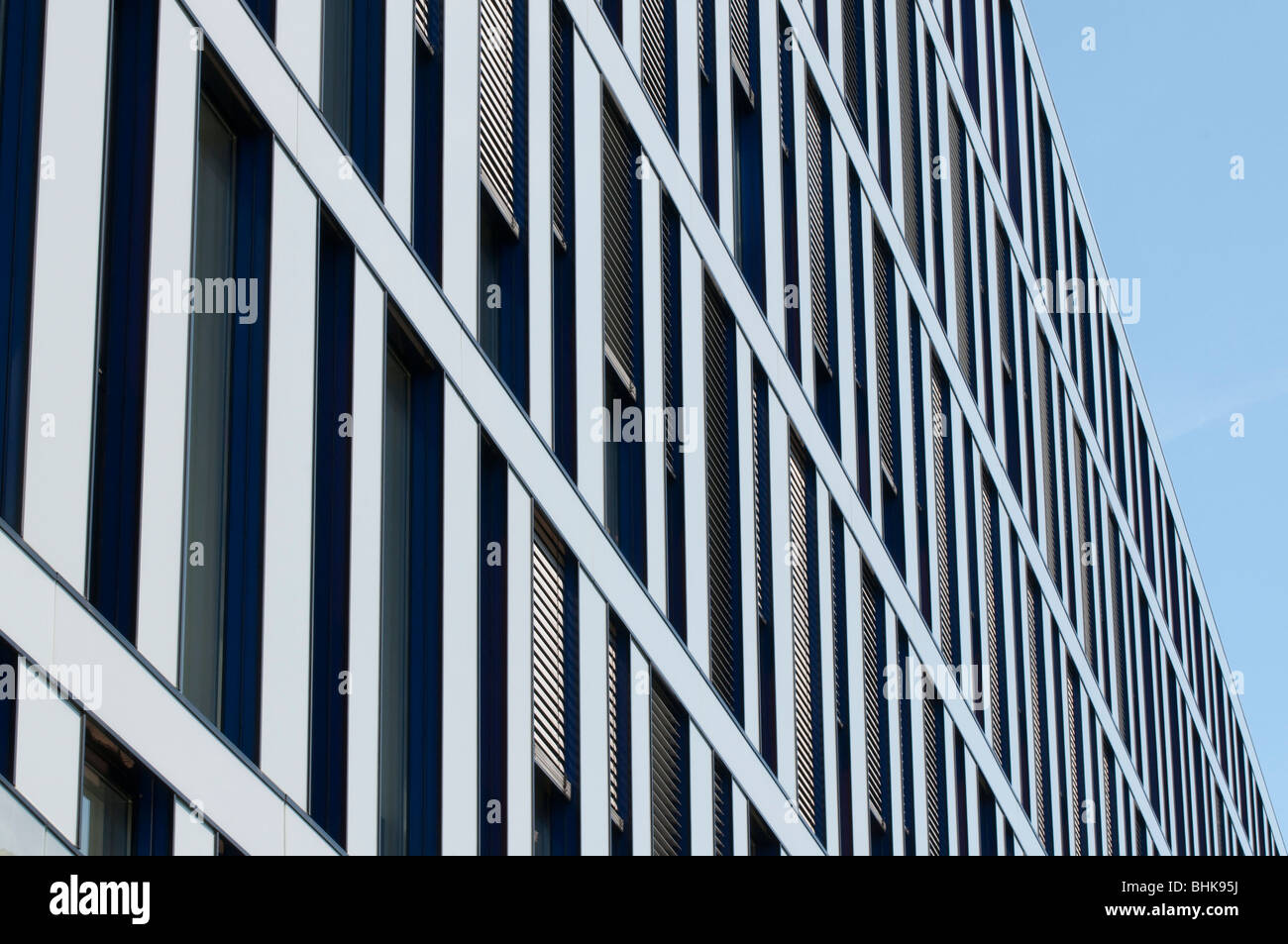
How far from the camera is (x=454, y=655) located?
50.1 ft

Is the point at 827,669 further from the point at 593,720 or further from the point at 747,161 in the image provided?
the point at 593,720

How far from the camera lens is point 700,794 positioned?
66.7 ft

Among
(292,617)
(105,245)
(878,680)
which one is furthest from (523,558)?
(878,680)

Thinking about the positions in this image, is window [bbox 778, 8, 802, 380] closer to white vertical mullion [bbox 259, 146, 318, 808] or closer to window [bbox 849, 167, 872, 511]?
window [bbox 849, 167, 872, 511]

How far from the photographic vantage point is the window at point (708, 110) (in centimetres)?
2264

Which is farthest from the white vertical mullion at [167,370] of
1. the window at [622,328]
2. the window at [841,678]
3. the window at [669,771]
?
the window at [841,678]

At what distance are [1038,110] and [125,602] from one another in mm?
33414

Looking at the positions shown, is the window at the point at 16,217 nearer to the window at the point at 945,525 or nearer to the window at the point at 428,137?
the window at the point at 428,137

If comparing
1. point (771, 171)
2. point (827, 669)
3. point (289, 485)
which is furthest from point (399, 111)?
point (827, 669)

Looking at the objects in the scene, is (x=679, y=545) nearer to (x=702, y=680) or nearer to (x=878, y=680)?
(x=702, y=680)

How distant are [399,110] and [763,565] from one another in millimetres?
8547

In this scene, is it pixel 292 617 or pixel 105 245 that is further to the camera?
pixel 292 617

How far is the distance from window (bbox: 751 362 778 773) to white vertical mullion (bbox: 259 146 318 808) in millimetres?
9352

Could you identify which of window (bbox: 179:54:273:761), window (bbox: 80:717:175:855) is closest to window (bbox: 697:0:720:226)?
window (bbox: 179:54:273:761)
